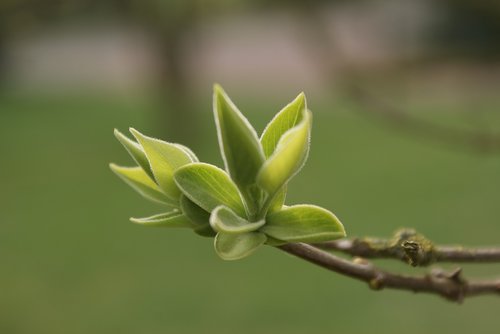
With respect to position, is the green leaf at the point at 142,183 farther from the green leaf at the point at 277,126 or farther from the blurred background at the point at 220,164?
the blurred background at the point at 220,164

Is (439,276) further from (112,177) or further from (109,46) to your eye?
(109,46)

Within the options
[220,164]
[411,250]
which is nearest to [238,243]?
[411,250]

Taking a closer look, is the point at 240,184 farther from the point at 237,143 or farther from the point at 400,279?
the point at 400,279

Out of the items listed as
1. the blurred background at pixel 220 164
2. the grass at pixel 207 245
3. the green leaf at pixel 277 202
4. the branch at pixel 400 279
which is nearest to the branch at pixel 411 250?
the branch at pixel 400 279

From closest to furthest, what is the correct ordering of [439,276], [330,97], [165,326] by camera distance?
1. [439,276]
2. [165,326]
3. [330,97]

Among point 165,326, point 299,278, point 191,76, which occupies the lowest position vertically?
point 165,326

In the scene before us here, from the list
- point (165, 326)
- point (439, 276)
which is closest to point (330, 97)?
point (165, 326)
